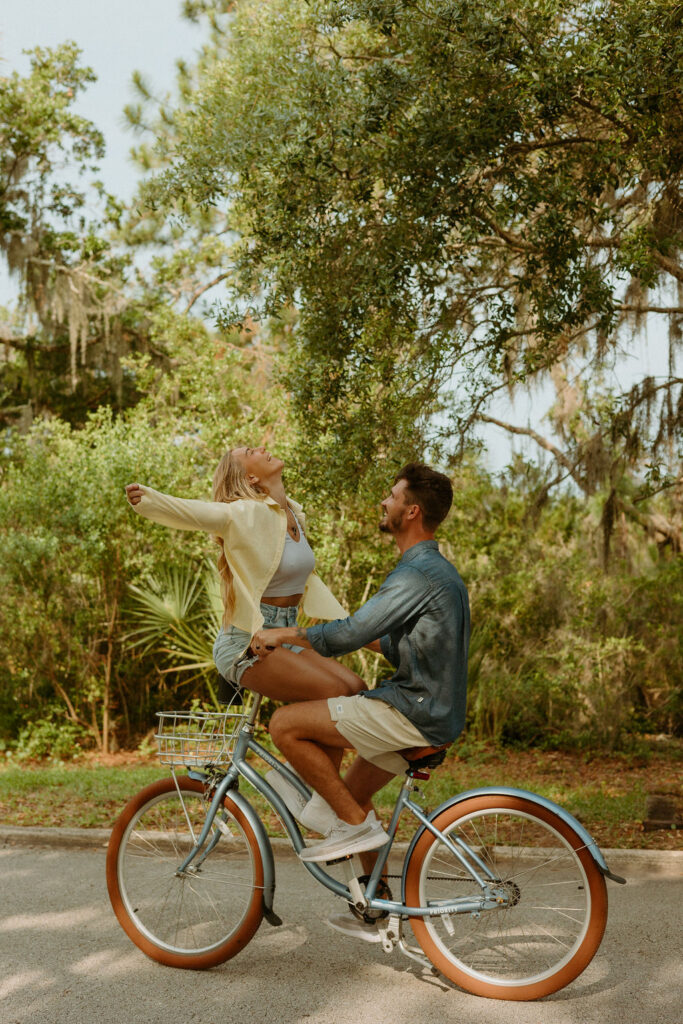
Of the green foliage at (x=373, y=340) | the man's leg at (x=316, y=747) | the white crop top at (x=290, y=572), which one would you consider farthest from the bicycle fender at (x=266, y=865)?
the green foliage at (x=373, y=340)

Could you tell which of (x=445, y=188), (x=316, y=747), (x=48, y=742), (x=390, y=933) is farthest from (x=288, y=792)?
(x=48, y=742)

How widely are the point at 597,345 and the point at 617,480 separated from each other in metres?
1.81

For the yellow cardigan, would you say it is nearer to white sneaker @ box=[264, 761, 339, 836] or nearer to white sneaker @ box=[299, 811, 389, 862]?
white sneaker @ box=[264, 761, 339, 836]

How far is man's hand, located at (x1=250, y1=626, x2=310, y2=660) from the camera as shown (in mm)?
3414

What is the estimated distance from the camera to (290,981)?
3.72m

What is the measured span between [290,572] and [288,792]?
2.79 feet

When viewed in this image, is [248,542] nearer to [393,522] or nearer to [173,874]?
[393,522]

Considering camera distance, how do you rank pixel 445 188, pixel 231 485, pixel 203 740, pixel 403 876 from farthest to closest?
1. pixel 445 188
2. pixel 231 485
3. pixel 203 740
4. pixel 403 876

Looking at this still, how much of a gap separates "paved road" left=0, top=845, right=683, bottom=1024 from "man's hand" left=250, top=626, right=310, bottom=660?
1.28 metres

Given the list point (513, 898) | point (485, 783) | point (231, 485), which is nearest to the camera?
point (513, 898)

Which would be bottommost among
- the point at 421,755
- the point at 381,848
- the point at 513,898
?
the point at 513,898

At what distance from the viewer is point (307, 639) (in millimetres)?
3406

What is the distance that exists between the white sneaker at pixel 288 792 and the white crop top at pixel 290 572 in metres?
0.68

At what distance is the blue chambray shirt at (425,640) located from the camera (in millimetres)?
3480
